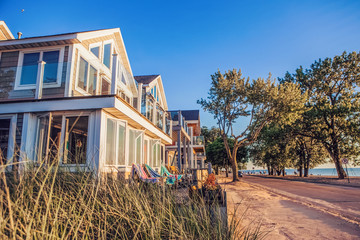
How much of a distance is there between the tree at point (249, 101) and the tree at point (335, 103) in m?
4.69

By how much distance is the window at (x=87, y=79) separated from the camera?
843 centimetres

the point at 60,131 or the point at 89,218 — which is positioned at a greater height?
the point at 60,131

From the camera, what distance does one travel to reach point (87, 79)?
9023mm

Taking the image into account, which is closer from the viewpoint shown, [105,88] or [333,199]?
[105,88]

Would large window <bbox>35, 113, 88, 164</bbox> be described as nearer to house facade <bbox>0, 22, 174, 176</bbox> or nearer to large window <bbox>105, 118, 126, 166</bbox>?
house facade <bbox>0, 22, 174, 176</bbox>

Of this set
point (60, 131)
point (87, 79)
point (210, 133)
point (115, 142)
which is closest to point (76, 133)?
point (60, 131)

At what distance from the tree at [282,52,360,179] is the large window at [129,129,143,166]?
19.0 m

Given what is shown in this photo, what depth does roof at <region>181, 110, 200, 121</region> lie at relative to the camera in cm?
3241

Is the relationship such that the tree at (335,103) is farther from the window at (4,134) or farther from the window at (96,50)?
the window at (4,134)

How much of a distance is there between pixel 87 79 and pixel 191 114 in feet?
81.1

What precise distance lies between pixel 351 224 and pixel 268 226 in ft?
6.35

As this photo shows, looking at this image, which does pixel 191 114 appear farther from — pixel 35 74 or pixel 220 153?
pixel 35 74

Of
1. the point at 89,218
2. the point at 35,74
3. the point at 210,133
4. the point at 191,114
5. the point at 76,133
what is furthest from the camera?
the point at 210,133

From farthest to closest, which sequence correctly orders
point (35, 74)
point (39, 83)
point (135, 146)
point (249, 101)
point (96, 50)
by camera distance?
point (249, 101)
point (96, 50)
point (135, 146)
point (35, 74)
point (39, 83)
